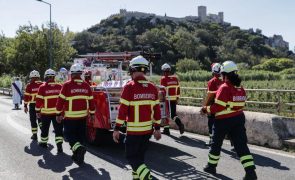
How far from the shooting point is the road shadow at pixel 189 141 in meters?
9.76

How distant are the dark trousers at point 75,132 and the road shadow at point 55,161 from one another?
463 millimetres

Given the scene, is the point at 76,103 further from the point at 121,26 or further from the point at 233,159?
the point at 121,26

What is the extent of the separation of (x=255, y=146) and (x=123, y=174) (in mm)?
3703

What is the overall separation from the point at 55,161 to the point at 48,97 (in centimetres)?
186

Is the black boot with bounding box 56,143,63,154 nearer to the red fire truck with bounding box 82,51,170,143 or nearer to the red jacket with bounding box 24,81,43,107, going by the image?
the red fire truck with bounding box 82,51,170,143

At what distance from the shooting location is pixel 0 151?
9766 mm

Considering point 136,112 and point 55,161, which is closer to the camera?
point 136,112

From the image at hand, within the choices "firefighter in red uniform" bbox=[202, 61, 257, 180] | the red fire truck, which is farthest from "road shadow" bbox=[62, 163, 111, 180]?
"firefighter in red uniform" bbox=[202, 61, 257, 180]

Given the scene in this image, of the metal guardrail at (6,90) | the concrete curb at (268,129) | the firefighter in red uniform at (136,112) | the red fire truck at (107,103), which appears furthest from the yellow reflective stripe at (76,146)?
the metal guardrail at (6,90)

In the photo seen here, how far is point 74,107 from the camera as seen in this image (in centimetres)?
809

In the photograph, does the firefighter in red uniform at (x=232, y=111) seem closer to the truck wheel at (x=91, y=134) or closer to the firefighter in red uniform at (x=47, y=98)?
the truck wheel at (x=91, y=134)

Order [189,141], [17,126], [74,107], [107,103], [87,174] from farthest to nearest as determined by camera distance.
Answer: [17,126], [189,141], [107,103], [74,107], [87,174]

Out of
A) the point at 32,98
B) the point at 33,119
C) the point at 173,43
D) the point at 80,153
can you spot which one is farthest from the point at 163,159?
the point at 173,43

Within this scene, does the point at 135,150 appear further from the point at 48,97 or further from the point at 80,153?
the point at 48,97
